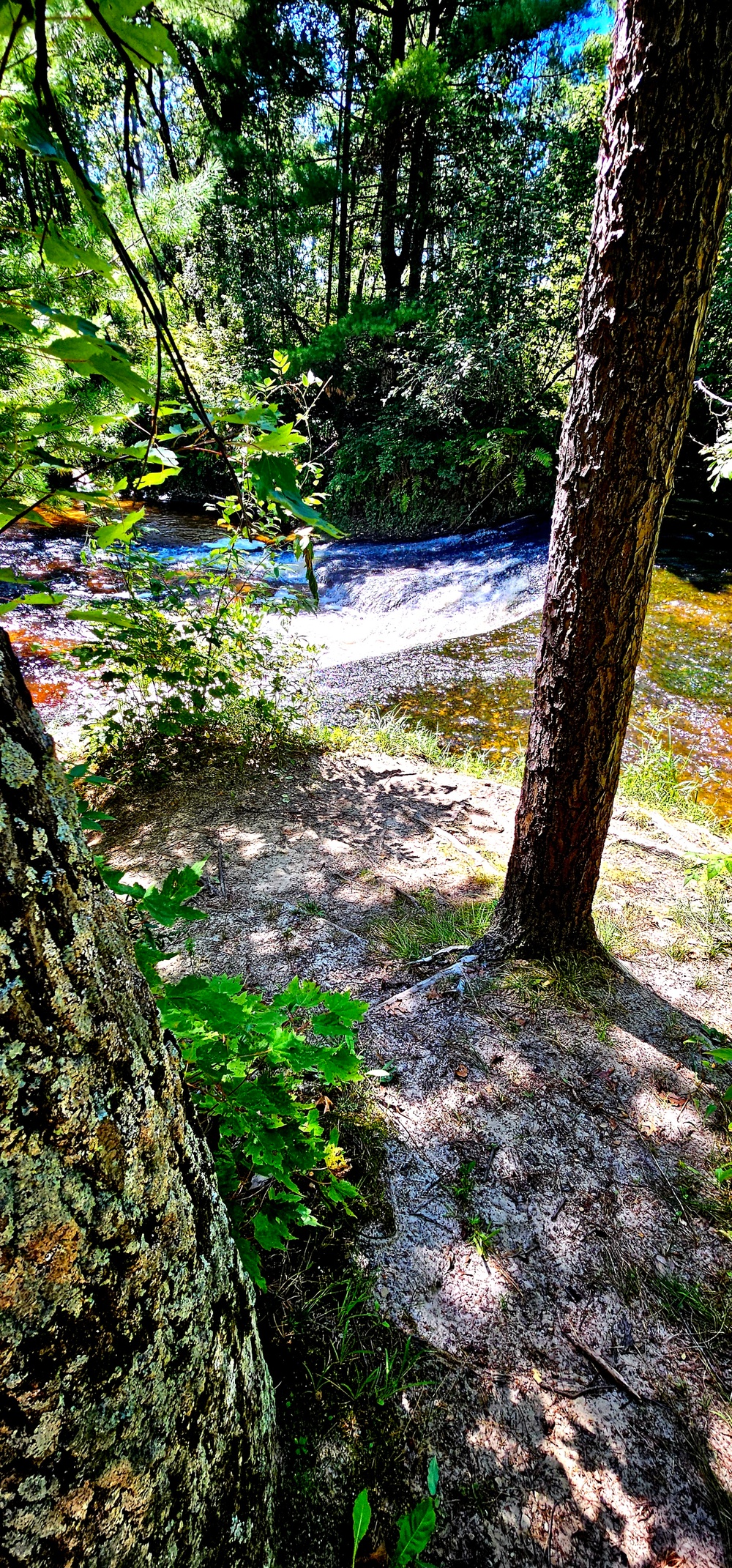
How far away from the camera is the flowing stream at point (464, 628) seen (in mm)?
6141

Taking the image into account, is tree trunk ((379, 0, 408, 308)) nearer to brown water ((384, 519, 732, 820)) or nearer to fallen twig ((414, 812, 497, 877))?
brown water ((384, 519, 732, 820))

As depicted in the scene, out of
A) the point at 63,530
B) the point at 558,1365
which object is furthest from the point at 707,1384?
the point at 63,530

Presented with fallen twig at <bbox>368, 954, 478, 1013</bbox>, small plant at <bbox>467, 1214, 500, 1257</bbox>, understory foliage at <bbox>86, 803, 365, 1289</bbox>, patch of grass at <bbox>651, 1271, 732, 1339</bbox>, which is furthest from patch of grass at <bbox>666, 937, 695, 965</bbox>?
understory foliage at <bbox>86, 803, 365, 1289</bbox>

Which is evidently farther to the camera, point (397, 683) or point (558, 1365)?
point (397, 683)

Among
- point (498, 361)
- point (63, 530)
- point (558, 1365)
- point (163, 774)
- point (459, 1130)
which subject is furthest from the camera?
point (63, 530)

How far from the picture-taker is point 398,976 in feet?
8.57

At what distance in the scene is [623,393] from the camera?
183 cm

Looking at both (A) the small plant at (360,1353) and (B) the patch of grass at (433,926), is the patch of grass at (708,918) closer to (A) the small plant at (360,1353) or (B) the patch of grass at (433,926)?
(B) the patch of grass at (433,926)

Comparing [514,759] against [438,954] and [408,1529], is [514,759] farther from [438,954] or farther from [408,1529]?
[408,1529]

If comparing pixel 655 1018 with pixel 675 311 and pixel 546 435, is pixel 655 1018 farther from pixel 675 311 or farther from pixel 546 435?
pixel 546 435

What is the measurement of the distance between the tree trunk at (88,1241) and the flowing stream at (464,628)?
3174 millimetres

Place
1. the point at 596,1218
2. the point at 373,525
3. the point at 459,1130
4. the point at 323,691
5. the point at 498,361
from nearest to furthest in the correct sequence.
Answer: the point at 596,1218 < the point at 459,1130 < the point at 323,691 < the point at 498,361 < the point at 373,525

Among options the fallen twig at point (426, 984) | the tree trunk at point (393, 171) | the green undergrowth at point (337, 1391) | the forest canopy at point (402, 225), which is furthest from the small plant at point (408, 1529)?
the tree trunk at point (393, 171)

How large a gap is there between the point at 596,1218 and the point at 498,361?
37.4 ft
